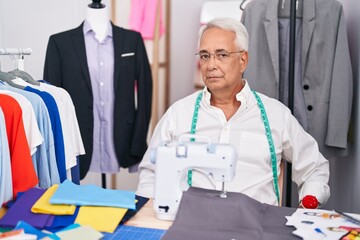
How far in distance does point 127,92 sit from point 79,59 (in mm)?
366

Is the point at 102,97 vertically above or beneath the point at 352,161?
above

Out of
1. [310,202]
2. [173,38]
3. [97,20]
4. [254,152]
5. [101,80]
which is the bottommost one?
[310,202]

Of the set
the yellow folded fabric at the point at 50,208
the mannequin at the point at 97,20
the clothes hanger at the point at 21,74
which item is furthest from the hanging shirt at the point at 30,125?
the mannequin at the point at 97,20

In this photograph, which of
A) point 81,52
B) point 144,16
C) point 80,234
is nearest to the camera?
point 80,234

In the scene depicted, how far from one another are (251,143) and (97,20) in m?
1.43

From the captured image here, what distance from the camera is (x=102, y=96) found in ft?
9.75

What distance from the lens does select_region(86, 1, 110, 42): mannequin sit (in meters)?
2.96

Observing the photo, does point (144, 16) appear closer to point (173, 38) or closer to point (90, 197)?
point (173, 38)

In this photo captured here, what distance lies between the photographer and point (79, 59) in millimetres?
2896

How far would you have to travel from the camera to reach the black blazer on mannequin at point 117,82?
9.54 feet

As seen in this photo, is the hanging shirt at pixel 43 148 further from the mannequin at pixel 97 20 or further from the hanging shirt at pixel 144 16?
the hanging shirt at pixel 144 16

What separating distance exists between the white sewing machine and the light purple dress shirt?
1.53m

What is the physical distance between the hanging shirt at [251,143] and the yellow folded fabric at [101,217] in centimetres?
51

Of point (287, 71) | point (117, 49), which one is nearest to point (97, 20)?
point (117, 49)
